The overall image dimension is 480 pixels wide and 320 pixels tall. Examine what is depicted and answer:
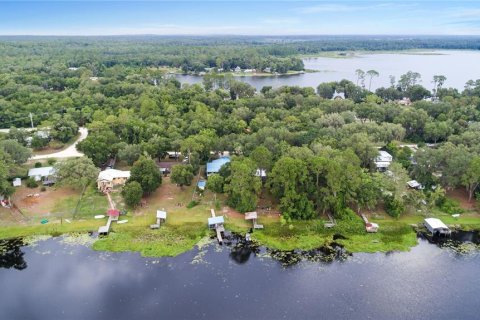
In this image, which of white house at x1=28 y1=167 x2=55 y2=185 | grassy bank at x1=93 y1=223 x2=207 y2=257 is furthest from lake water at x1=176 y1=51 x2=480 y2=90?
grassy bank at x1=93 y1=223 x2=207 y2=257

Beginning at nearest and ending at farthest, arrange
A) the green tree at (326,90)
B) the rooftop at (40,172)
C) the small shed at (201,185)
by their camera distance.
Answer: the small shed at (201,185)
the rooftop at (40,172)
the green tree at (326,90)

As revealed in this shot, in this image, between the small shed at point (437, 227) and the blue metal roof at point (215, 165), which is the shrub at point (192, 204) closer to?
the blue metal roof at point (215, 165)

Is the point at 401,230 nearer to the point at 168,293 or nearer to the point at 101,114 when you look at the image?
the point at 168,293

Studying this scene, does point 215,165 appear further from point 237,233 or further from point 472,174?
point 472,174

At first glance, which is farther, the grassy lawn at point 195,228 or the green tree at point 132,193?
the green tree at point 132,193

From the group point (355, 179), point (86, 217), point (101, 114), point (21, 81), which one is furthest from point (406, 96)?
point (21, 81)

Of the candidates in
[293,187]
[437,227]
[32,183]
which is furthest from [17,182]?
[437,227]

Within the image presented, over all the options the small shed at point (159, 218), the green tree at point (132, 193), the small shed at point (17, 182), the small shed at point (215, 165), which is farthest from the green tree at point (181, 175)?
the small shed at point (17, 182)

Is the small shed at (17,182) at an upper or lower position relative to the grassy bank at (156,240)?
upper
